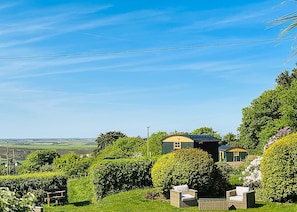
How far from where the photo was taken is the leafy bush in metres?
2.76

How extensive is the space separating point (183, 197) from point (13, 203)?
9.78m

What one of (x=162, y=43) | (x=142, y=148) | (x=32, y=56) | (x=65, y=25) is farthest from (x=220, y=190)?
(x=142, y=148)

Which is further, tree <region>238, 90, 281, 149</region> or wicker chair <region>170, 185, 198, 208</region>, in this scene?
tree <region>238, 90, 281, 149</region>

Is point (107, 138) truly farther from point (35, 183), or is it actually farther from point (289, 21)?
point (289, 21)

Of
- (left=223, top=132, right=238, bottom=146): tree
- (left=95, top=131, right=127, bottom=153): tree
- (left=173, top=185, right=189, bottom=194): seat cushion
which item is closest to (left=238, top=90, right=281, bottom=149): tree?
(left=223, top=132, right=238, bottom=146): tree

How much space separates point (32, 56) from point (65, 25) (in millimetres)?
3268

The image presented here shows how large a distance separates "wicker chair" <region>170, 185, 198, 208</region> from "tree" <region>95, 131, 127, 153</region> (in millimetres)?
53232

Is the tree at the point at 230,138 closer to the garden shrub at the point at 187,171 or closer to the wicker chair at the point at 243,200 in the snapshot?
the garden shrub at the point at 187,171

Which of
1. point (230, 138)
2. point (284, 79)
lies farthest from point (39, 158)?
point (284, 79)

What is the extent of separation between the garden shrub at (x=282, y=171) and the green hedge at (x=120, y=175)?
6.42 m

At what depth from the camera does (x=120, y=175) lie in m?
16.3

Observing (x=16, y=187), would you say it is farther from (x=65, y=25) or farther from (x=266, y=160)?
(x=266, y=160)

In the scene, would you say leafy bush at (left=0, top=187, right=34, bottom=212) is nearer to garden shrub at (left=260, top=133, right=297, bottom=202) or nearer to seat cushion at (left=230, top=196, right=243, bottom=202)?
seat cushion at (left=230, top=196, right=243, bottom=202)

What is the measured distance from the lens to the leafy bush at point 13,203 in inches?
109
